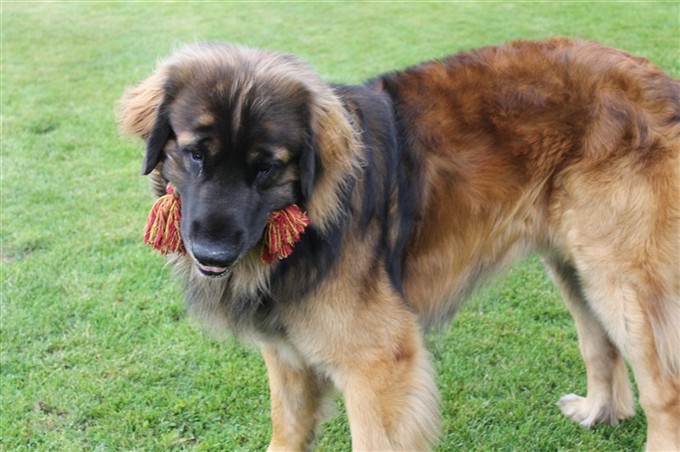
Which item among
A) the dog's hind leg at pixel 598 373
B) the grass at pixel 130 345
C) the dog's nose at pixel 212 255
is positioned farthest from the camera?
the dog's hind leg at pixel 598 373

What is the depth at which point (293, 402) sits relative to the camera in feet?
11.5

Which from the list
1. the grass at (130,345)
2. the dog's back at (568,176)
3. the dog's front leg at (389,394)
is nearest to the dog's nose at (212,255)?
the dog's front leg at (389,394)

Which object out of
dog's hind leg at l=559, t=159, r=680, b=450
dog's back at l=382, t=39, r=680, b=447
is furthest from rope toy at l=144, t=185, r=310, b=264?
dog's hind leg at l=559, t=159, r=680, b=450

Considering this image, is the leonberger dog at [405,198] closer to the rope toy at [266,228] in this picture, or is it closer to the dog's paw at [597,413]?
the rope toy at [266,228]

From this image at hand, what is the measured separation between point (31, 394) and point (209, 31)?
9.92 metres

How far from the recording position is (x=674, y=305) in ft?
10.9

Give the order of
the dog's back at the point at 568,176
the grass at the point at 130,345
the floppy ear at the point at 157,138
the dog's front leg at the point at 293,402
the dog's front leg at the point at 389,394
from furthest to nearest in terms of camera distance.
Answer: the grass at the point at 130,345 < the dog's front leg at the point at 293,402 < the dog's back at the point at 568,176 < the dog's front leg at the point at 389,394 < the floppy ear at the point at 157,138

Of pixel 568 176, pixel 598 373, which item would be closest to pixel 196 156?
pixel 568 176

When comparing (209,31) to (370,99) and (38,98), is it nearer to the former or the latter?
(38,98)

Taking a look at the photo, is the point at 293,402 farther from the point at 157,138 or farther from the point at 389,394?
the point at 157,138

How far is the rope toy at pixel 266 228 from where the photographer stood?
267 centimetres

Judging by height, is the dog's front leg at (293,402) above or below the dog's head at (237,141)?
below

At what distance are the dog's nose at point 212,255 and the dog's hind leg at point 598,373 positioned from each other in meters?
2.04

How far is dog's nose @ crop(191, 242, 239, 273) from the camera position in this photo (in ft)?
7.93
